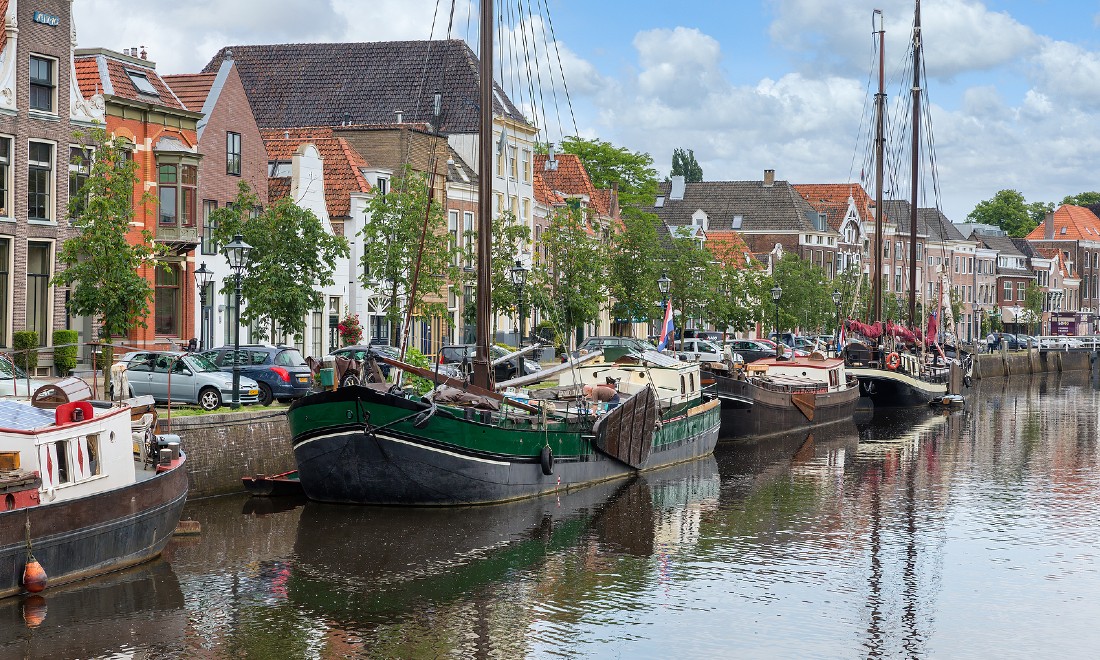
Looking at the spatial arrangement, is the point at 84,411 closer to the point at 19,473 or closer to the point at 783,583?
the point at 19,473

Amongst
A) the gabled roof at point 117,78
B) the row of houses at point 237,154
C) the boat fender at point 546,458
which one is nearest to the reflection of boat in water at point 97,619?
the boat fender at point 546,458

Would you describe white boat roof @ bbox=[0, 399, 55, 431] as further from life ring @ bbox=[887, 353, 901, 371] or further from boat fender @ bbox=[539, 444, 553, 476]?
life ring @ bbox=[887, 353, 901, 371]

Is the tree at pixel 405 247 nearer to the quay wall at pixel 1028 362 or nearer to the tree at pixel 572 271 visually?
the tree at pixel 572 271

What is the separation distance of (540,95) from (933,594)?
1808cm

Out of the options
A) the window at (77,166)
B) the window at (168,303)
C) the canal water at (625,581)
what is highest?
the window at (77,166)

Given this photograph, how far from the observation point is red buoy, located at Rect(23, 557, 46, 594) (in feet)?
69.2

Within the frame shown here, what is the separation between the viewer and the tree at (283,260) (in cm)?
4569

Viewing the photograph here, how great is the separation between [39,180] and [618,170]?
64635 mm

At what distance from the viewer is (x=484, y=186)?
35.9 meters

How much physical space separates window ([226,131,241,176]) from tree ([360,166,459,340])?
588 centimetres

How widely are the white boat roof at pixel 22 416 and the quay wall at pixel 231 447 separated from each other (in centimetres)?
522

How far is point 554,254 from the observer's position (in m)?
60.2

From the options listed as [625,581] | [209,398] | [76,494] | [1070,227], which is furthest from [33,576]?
[1070,227]

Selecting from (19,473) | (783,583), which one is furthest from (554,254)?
Result: (19,473)
